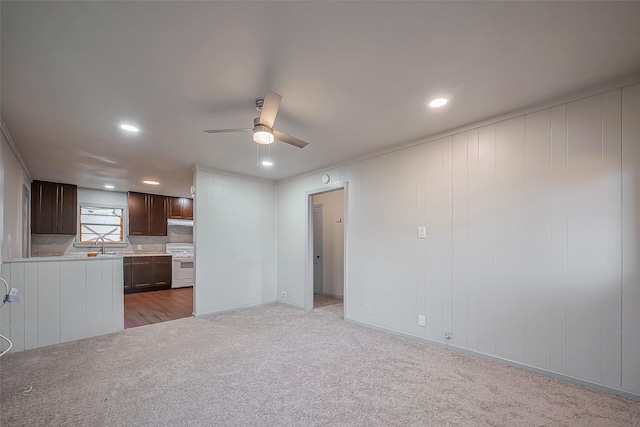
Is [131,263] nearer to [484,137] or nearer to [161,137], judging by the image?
[161,137]

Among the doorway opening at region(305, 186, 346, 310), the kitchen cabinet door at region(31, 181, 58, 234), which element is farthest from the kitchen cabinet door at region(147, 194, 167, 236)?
the doorway opening at region(305, 186, 346, 310)

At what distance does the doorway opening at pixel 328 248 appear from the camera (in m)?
5.94

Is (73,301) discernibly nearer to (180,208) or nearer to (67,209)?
(67,209)

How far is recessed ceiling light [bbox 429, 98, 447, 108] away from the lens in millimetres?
2475

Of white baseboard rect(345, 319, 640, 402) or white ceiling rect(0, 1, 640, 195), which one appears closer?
white ceiling rect(0, 1, 640, 195)

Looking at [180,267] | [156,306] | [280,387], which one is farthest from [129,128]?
[180,267]

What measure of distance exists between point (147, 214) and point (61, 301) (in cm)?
414

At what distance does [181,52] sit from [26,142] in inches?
127

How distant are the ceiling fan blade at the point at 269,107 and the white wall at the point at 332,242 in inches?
144

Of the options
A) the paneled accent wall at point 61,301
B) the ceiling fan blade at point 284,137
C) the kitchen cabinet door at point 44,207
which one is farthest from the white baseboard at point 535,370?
the kitchen cabinet door at point 44,207

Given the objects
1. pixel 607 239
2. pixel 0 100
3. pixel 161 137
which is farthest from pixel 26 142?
pixel 607 239

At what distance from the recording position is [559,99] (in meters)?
2.46

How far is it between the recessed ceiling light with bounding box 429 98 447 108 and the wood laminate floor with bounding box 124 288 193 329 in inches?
183

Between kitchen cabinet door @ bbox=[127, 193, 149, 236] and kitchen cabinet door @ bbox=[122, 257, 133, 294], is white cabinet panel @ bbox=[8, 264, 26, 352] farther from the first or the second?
kitchen cabinet door @ bbox=[127, 193, 149, 236]
